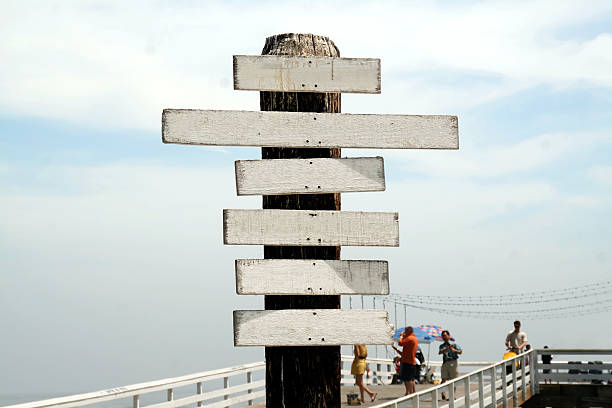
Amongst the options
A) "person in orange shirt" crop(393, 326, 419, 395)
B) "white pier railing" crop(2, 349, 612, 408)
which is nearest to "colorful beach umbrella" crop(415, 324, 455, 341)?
"white pier railing" crop(2, 349, 612, 408)

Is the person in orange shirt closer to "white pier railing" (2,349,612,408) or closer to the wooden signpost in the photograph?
"white pier railing" (2,349,612,408)

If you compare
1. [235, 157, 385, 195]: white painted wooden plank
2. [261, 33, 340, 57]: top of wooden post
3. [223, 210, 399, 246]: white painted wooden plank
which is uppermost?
[261, 33, 340, 57]: top of wooden post

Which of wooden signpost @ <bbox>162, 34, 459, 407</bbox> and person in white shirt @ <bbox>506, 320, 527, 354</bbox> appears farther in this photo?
person in white shirt @ <bbox>506, 320, 527, 354</bbox>

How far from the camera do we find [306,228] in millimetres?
5609

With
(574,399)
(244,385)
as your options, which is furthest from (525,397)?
(244,385)

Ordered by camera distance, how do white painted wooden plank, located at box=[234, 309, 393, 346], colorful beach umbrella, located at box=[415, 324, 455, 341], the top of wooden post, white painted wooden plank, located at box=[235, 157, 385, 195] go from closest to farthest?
1. white painted wooden plank, located at box=[234, 309, 393, 346]
2. white painted wooden plank, located at box=[235, 157, 385, 195]
3. the top of wooden post
4. colorful beach umbrella, located at box=[415, 324, 455, 341]

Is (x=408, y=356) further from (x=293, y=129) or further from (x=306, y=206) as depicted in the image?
(x=293, y=129)

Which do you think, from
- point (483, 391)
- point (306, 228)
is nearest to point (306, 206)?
point (306, 228)

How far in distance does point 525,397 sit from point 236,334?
1418 centimetres

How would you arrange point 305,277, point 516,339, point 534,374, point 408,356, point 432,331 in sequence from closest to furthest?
point 305,277 < point 408,356 < point 534,374 < point 516,339 < point 432,331

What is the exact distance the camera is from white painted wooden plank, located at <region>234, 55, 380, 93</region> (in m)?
5.74

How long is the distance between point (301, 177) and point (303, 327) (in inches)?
39.2

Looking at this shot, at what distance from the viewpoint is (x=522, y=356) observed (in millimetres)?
18188

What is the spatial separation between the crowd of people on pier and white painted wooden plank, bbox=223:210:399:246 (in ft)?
35.5
